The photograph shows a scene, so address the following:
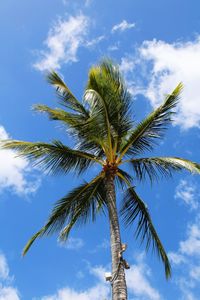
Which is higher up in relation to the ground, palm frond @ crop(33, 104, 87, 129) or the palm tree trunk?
palm frond @ crop(33, 104, 87, 129)

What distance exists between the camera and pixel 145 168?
13.0m

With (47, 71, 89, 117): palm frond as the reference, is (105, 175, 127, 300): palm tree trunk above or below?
below

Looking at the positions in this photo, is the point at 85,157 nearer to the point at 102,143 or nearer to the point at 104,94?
the point at 102,143

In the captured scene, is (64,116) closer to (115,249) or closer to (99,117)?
(99,117)

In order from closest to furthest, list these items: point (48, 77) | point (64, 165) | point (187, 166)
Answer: point (187, 166), point (64, 165), point (48, 77)

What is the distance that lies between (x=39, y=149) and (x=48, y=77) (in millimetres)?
2617

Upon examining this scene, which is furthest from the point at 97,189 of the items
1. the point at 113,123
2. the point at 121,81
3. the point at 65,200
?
the point at 121,81

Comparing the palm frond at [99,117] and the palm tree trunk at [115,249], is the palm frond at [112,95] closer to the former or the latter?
the palm frond at [99,117]

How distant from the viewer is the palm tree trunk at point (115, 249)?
32.4 ft

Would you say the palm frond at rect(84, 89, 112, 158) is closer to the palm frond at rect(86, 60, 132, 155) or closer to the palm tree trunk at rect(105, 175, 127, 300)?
the palm frond at rect(86, 60, 132, 155)

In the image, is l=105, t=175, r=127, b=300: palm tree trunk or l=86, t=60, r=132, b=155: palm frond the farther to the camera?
l=86, t=60, r=132, b=155: palm frond

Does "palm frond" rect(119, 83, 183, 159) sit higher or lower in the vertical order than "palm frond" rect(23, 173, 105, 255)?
higher

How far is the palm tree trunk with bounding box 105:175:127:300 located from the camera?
9.88m

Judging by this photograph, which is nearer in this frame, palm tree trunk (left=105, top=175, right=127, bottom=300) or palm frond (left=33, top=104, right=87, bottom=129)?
palm tree trunk (left=105, top=175, right=127, bottom=300)
